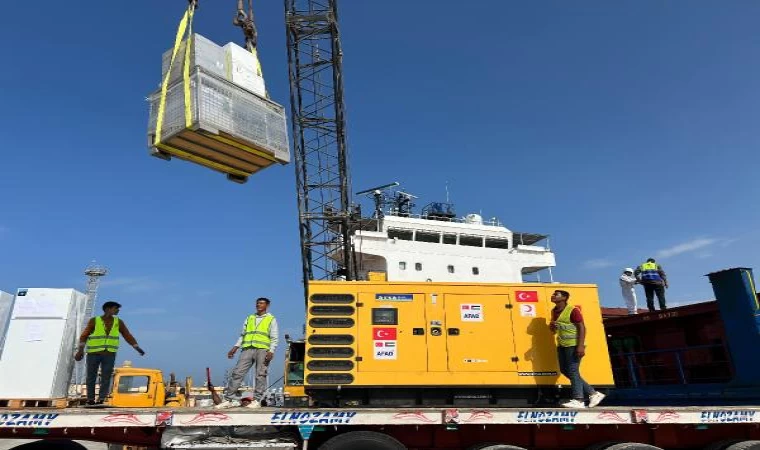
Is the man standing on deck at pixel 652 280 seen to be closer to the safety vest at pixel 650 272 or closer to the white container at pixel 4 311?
the safety vest at pixel 650 272

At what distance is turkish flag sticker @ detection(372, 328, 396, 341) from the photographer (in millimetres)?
7258

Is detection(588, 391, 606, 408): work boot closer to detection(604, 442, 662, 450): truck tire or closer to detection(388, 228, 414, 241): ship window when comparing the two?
detection(604, 442, 662, 450): truck tire

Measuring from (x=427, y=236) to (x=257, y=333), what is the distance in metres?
14.6

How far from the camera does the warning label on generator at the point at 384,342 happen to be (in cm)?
720

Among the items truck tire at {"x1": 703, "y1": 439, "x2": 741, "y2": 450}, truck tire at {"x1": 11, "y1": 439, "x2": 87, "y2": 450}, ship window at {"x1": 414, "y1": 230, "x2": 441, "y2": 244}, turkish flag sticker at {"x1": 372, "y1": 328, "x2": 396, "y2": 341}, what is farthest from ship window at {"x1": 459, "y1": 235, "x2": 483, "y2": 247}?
truck tire at {"x1": 11, "y1": 439, "x2": 87, "y2": 450}

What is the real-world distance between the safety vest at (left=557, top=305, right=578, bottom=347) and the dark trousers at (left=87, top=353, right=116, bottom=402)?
6.61 meters

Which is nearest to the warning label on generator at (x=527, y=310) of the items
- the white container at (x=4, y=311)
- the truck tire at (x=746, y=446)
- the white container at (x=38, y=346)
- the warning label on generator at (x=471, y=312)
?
the warning label on generator at (x=471, y=312)

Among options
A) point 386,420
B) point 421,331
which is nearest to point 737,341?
point 421,331

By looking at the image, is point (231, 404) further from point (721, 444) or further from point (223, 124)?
point (721, 444)

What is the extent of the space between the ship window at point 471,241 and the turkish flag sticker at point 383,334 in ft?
49.7

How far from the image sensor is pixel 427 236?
2159 centimetres

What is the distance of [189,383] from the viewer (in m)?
16.6

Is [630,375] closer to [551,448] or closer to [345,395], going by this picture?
[551,448]

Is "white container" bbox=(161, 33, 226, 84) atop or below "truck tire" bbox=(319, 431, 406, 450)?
atop
